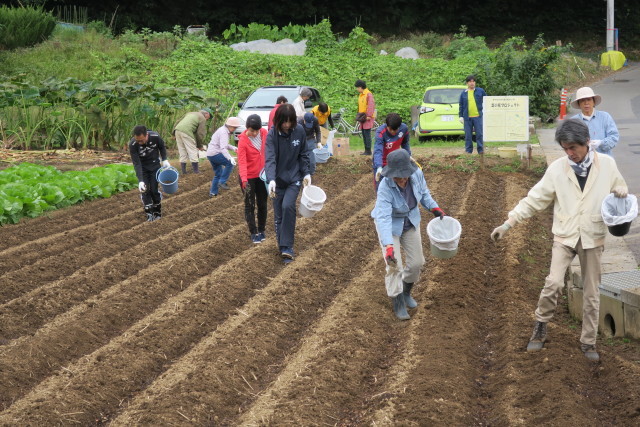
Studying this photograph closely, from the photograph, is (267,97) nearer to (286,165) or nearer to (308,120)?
(308,120)

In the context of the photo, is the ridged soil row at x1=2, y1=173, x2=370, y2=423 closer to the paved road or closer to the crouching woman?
the crouching woman

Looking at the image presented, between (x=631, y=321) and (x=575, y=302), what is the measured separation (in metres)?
0.75

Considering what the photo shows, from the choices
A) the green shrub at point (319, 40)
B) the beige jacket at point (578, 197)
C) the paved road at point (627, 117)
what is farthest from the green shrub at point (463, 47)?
the beige jacket at point (578, 197)

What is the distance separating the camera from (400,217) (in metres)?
7.65

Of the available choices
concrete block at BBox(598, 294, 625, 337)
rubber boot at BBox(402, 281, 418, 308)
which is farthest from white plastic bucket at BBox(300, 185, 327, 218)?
concrete block at BBox(598, 294, 625, 337)

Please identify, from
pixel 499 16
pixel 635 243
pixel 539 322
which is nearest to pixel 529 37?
pixel 499 16

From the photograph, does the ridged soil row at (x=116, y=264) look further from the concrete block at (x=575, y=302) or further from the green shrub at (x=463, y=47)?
the green shrub at (x=463, y=47)

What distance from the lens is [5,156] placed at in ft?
61.2

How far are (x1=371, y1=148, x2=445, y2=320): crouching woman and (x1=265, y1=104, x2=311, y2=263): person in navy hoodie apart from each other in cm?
210

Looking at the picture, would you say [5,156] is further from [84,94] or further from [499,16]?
[499,16]

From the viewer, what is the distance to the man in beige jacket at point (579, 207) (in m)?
6.27

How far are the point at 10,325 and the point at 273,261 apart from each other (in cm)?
315

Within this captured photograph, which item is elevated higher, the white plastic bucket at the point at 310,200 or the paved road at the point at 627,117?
the white plastic bucket at the point at 310,200

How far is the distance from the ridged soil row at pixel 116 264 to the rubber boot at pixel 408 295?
301cm
